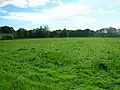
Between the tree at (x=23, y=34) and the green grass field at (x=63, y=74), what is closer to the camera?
the green grass field at (x=63, y=74)

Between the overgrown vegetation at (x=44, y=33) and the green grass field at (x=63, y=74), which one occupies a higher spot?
the overgrown vegetation at (x=44, y=33)

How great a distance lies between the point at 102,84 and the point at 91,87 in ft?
4.07

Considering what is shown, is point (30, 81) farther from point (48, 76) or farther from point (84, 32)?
point (84, 32)

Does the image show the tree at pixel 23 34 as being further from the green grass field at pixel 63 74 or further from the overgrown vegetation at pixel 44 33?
the green grass field at pixel 63 74

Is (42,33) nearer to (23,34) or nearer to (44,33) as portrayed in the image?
(44,33)

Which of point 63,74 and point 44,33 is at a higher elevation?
point 44,33

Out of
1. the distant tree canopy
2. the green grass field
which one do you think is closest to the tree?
the distant tree canopy

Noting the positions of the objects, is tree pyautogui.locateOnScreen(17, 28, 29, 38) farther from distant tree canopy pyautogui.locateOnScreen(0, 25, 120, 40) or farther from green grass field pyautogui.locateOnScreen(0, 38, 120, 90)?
green grass field pyautogui.locateOnScreen(0, 38, 120, 90)

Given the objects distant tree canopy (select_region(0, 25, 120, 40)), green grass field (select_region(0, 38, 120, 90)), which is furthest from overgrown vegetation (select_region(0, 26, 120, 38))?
green grass field (select_region(0, 38, 120, 90))

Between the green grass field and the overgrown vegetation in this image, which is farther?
the overgrown vegetation

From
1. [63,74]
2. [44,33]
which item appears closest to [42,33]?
[44,33]

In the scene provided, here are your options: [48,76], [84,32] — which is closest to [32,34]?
[84,32]

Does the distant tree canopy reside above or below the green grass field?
above

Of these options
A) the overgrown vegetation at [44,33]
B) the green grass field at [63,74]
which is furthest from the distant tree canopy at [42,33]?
the green grass field at [63,74]
